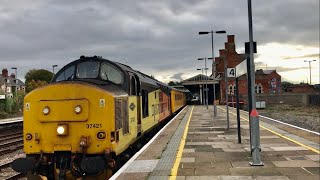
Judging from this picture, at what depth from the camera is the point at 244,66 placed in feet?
43.3

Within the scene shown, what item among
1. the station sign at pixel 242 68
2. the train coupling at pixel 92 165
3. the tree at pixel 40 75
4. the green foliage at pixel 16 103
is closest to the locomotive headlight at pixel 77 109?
the train coupling at pixel 92 165

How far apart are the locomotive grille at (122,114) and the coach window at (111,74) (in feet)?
2.19

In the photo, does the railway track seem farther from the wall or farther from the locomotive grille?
the wall

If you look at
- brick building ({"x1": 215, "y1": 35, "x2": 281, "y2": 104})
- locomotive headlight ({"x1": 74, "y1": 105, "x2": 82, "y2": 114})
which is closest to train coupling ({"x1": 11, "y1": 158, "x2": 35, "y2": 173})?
locomotive headlight ({"x1": 74, "y1": 105, "x2": 82, "y2": 114})

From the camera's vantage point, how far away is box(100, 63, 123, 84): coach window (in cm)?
1167

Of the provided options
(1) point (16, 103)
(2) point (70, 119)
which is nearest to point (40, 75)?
(1) point (16, 103)

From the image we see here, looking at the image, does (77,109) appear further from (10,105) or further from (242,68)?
(10,105)

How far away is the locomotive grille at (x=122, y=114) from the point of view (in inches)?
416

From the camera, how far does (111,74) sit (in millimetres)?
11820

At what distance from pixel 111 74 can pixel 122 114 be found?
137 centimetres

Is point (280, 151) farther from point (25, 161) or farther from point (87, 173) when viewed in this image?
point (25, 161)

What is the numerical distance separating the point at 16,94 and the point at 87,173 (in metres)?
56.9

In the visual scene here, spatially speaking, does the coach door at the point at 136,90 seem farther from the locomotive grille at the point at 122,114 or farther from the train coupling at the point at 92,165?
the train coupling at the point at 92,165

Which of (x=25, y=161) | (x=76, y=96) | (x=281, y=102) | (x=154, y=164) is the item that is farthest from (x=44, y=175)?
(x=281, y=102)
